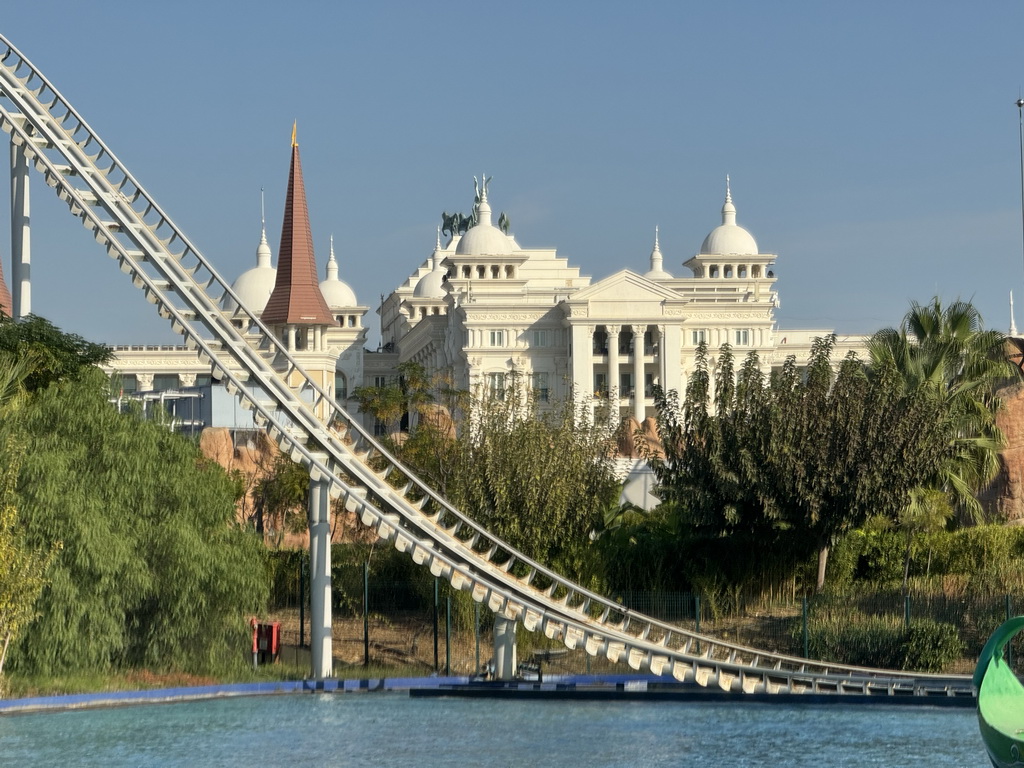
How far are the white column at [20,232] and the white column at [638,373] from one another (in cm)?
6667

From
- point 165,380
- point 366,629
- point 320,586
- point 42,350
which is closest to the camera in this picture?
A: point 320,586

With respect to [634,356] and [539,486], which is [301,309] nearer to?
[634,356]

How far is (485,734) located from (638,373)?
75294 millimetres

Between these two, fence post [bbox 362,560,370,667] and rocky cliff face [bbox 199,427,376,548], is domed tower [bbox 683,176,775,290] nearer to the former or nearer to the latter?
rocky cliff face [bbox 199,427,376,548]

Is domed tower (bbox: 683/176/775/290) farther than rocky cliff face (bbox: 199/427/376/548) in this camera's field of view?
Yes

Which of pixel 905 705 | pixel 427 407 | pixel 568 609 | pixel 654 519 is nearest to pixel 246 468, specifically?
pixel 427 407

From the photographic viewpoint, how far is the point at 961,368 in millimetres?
34812

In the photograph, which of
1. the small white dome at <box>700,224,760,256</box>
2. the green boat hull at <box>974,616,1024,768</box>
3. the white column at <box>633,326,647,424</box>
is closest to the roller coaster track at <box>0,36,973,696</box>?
the green boat hull at <box>974,616,1024,768</box>

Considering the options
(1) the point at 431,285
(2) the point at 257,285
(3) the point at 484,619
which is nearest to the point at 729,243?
(1) the point at 431,285

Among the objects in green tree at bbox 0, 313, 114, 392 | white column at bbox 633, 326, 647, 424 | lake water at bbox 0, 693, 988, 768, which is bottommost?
A: lake water at bbox 0, 693, 988, 768

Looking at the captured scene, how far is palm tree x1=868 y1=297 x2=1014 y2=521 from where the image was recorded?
112 feet

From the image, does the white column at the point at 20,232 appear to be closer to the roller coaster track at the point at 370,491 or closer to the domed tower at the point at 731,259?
the roller coaster track at the point at 370,491

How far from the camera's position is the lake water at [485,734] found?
1986cm

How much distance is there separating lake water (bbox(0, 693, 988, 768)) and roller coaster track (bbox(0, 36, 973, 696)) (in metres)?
0.83
